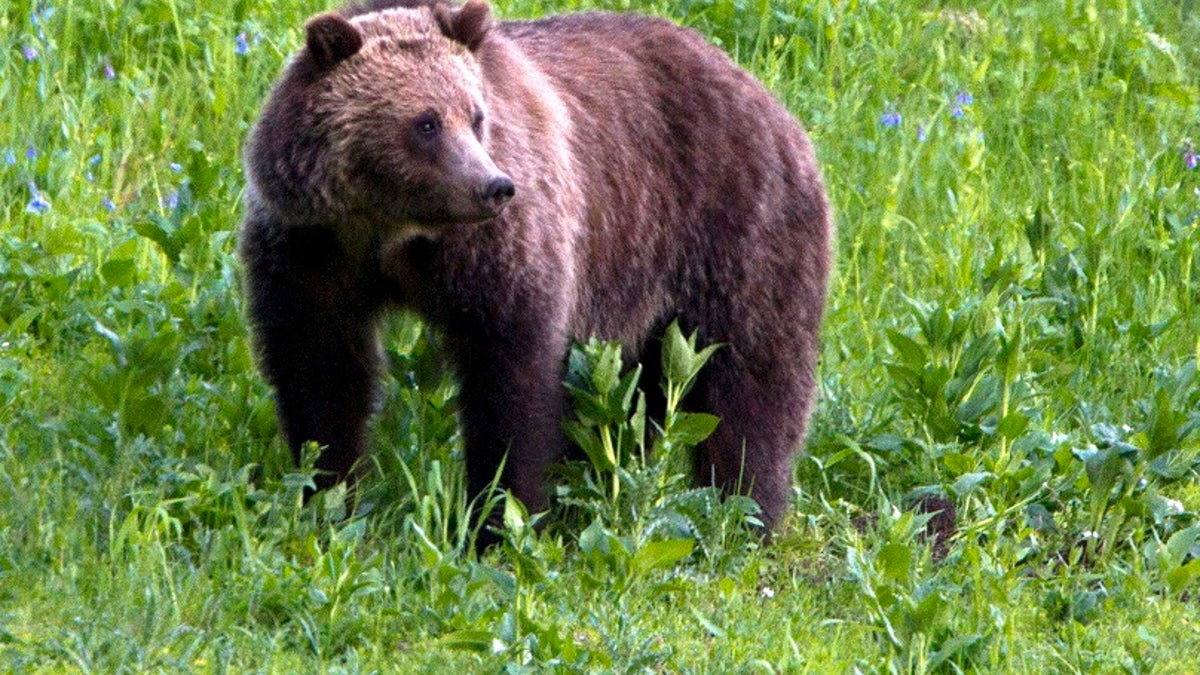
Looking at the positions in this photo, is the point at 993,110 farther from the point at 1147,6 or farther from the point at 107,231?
the point at 107,231

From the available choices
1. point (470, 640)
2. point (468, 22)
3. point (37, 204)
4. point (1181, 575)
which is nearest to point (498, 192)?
point (468, 22)

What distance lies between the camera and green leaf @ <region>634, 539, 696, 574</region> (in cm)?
451

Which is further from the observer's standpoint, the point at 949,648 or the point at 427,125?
the point at 427,125

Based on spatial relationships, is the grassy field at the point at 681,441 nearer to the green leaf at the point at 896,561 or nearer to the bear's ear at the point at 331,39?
the green leaf at the point at 896,561

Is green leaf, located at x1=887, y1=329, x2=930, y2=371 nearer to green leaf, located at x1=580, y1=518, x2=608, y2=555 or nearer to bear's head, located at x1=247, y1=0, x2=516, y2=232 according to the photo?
green leaf, located at x1=580, y1=518, x2=608, y2=555

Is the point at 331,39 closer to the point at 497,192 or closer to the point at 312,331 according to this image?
the point at 497,192

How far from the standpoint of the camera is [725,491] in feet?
18.6

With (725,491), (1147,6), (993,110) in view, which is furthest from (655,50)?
(1147,6)

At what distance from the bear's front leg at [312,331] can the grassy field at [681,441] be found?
204 millimetres

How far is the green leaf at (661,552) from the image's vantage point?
14.8 feet

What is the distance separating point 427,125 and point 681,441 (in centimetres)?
115

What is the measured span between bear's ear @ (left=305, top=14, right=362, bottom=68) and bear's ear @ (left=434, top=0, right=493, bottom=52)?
0.25 metres

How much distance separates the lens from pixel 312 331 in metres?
4.98

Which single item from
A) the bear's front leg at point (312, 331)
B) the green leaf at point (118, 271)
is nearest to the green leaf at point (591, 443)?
the bear's front leg at point (312, 331)
